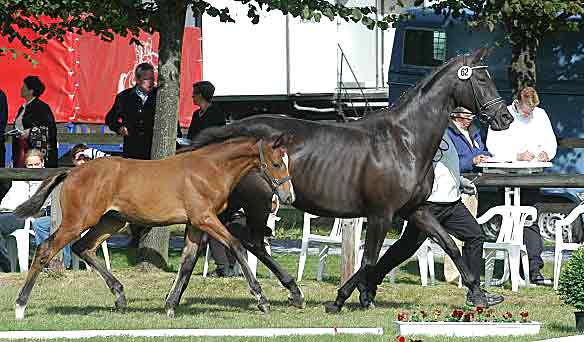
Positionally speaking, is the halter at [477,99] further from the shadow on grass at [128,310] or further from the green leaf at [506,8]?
the green leaf at [506,8]

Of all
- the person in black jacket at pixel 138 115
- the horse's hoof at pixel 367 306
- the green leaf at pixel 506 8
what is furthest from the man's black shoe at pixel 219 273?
the green leaf at pixel 506 8

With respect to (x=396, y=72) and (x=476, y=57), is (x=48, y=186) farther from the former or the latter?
(x=396, y=72)

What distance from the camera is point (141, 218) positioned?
35.4 feet

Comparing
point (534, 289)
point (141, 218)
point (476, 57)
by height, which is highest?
point (476, 57)

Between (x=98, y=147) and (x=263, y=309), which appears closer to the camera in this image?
(x=263, y=309)

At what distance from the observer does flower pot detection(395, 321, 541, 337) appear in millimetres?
9500

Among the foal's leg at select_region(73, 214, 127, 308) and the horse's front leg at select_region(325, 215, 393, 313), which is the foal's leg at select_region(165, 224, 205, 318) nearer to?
the foal's leg at select_region(73, 214, 127, 308)

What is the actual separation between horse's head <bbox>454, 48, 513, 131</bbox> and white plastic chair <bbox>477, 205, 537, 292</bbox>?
238 cm

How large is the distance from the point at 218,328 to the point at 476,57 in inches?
127

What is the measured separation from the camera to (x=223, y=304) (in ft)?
39.4

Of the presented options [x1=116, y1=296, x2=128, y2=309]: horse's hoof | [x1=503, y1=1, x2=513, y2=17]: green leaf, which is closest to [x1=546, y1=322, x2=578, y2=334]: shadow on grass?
[x1=116, y1=296, x2=128, y2=309]: horse's hoof

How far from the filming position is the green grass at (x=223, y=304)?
10.2 m

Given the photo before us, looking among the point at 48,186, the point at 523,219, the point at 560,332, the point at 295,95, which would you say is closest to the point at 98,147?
the point at 295,95

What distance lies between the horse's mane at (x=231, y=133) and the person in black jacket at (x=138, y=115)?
4.34 metres
